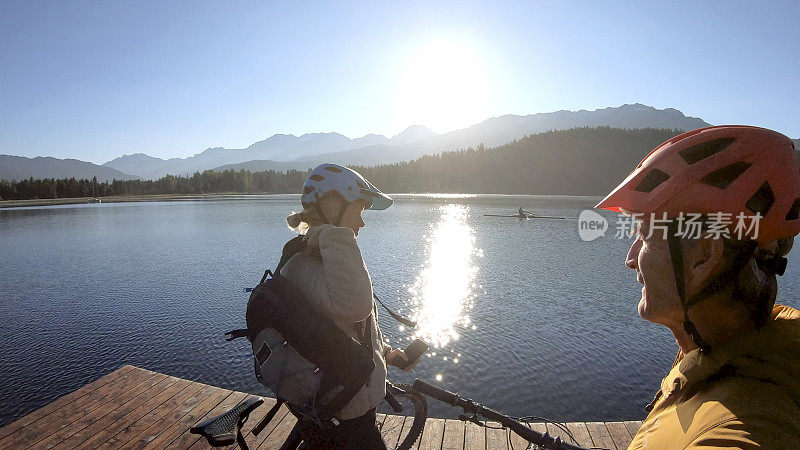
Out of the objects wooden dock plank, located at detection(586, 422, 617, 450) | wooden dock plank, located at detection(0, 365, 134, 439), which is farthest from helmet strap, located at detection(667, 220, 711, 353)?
wooden dock plank, located at detection(0, 365, 134, 439)

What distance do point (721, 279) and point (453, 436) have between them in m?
6.05

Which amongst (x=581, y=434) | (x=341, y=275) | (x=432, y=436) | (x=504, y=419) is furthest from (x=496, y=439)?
(x=341, y=275)

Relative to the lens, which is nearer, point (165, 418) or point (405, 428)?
point (405, 428)

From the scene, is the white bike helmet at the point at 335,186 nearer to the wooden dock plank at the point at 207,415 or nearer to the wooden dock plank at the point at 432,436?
the wooden dock plank at the point at 432,436

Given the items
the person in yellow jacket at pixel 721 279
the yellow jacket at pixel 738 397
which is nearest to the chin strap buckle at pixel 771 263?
the person in yellow jacket at pixel 721 279

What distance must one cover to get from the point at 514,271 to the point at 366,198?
29.0m

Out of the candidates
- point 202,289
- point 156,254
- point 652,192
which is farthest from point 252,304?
point 156,254

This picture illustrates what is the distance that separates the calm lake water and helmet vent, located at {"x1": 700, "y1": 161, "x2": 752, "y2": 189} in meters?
11.5

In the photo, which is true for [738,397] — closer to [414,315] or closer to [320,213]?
[320,213]

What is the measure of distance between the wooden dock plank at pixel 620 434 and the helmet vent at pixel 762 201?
6.21 m

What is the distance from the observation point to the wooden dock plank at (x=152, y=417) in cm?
662

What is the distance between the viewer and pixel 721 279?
63.6 inches

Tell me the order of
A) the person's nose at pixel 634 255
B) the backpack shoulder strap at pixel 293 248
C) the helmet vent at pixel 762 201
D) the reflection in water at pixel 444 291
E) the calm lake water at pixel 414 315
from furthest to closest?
the reflection in water at pixel 444 291 → the calm lake water at pixel 414 315 → the backpack shoulder strap at pixel 293 248 → the person's nose at pixel 634 255 → the helmet vent at pixel 762 201

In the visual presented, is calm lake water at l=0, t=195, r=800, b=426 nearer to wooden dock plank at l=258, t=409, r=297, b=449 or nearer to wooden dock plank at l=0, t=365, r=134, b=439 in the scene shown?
wooden dock plank at l=0, t=365, r=134, b=439
